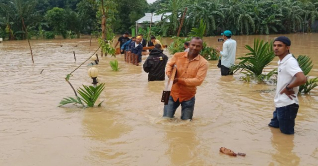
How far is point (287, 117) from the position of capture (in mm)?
4277

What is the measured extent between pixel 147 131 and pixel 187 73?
105cm

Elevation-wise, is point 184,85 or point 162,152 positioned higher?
point 184,85

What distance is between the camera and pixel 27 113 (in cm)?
583

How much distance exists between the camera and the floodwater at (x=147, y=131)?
150 inches

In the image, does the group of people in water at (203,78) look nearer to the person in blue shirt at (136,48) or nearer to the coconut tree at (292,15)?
the person in blue shirt at (136,48)

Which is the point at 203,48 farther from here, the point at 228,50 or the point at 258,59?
the point at 258,59

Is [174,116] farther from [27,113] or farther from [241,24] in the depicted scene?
[241,24]

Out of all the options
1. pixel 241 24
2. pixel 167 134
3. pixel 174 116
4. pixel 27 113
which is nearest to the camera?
pixel 167 134

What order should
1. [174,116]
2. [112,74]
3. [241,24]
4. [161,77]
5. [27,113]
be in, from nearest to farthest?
[174,116], [27,113], [161,77], [112,74], [241,24]

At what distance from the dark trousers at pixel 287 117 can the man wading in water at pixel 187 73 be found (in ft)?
3.78

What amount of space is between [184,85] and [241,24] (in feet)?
93.2

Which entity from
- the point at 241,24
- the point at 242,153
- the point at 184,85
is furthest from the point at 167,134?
the point at 241,24

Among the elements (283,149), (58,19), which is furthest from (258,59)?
(58,19)

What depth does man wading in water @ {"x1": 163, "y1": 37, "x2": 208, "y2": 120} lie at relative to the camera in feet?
14.9
